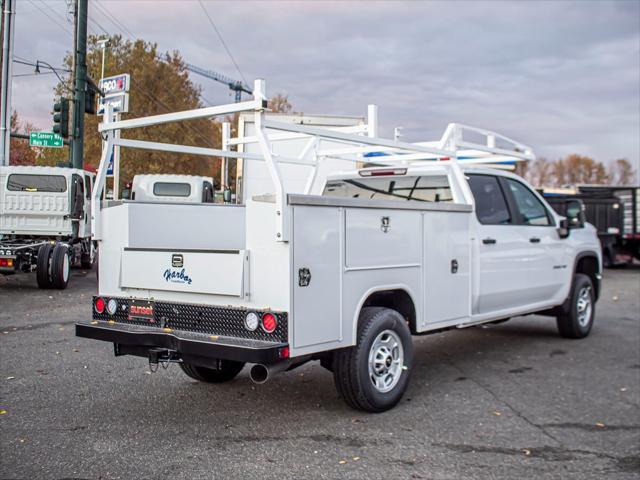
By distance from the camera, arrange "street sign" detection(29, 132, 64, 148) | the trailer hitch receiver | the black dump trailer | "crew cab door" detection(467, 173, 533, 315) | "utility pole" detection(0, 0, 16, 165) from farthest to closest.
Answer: the black dump trailer, "street sign" detection(29, 132, 64, 148), "utility pole" detection(0, 0, 16, 165), "crew cab door" detection(467, 173, 533, 315), the trailer hitch receiver

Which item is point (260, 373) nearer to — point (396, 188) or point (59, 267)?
point (396, 188)

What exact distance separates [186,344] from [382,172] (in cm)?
335

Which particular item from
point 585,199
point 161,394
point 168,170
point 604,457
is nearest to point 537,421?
point 604,457

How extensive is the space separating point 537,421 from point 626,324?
5.68 metres

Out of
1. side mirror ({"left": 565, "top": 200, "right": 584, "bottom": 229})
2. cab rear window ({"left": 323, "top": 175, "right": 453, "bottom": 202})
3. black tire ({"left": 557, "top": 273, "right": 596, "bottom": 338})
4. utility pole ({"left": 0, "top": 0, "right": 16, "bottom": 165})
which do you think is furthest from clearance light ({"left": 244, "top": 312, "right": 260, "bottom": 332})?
utility pole ({"left": 0, "top": 0, "right": 16, "bottom": 165})

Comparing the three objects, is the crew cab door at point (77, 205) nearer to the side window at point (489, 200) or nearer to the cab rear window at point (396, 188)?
the cab rear window at point (396, 188)

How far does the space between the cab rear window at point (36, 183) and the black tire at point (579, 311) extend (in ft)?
33.9

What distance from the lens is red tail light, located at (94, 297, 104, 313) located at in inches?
218

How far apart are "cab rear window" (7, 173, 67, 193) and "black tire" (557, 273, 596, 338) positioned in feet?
33.9

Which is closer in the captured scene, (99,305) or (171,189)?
(99,305)

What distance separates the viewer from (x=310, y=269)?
4.78 metres

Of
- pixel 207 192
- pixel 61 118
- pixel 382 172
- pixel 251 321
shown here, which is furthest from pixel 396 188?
pixel 61 118

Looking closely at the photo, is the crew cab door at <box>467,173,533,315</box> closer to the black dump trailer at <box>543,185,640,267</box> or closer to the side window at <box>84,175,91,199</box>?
the side window at <box>84,175,91,199</box>

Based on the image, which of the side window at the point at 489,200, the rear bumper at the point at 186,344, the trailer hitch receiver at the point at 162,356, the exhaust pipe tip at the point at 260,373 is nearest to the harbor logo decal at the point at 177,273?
the rear bumper at the point at 186,344
